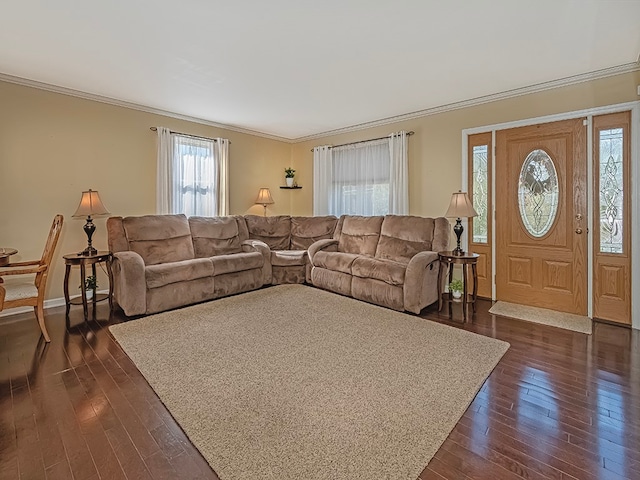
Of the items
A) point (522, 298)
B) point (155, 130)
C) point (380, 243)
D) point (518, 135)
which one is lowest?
point (522, 298)

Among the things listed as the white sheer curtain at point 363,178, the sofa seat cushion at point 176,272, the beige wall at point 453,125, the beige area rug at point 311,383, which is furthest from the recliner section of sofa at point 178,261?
the beige wall at point 453,125

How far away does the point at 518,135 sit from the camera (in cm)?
393

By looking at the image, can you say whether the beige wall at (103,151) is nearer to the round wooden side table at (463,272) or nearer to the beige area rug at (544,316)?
the round wooden side table at (463,272)

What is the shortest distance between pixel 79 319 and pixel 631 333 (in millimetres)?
5496

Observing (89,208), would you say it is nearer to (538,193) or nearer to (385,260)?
(385,260)

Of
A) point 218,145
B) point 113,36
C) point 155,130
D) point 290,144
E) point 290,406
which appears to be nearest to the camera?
point 290,406

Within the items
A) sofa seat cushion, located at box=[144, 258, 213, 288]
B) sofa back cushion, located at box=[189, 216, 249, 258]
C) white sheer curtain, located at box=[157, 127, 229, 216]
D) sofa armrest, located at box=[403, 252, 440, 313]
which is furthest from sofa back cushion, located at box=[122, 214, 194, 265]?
sofa armrest, located at box=[403, 252, 440, 313]

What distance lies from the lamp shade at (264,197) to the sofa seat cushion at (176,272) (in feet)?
6.63

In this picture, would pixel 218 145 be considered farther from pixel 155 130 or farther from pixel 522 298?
pixel 522 298

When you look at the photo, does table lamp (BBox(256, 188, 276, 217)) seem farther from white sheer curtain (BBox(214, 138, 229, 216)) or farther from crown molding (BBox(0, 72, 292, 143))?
crown molding (BBox(0, 72, 292, 143))

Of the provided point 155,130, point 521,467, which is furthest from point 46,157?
point 521,467

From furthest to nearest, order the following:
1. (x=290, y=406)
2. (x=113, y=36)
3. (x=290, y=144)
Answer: (x=290, y=144)
(x=113, y=36)
(x=290, y=406)

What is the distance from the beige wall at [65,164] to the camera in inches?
140

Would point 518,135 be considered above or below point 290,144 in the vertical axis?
below
